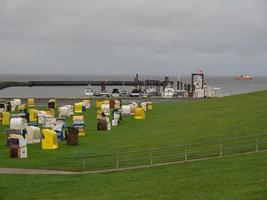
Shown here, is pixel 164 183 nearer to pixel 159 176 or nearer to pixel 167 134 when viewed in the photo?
pixel 159 176

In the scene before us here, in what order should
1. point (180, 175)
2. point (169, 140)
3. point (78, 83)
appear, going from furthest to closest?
point (78, 83) → point (169, 140) → point (180, 175)

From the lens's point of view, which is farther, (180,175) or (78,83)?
(78,83)

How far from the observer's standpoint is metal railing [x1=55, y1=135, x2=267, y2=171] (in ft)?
91.0

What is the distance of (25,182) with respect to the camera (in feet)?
85.1

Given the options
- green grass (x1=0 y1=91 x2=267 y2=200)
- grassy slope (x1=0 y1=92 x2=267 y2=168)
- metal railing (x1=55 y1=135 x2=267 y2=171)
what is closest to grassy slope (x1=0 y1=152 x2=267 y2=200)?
green grass (x1=0 y1=91 x2=267 y2=200)

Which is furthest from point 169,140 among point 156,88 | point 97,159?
point 156,88

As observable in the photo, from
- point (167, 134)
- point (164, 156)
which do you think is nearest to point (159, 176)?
point (164, 156)

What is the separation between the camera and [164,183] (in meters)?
21.4

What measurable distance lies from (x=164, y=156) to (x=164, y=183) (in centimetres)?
855

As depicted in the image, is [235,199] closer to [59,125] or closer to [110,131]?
[59,125]

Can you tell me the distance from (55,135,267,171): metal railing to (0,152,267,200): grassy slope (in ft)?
7.42

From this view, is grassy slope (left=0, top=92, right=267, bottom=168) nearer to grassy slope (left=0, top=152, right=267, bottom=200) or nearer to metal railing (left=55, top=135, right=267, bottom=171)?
metal railing (left=55, top=135, right=267, bottom=171)

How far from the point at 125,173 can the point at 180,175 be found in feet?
12.7

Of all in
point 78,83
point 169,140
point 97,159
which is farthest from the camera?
point 78,83
